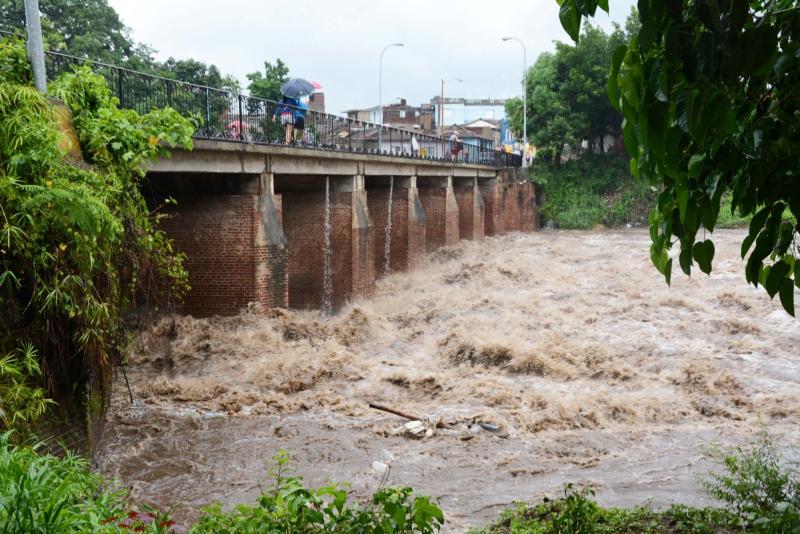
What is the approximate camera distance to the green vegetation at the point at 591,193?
1914 inches

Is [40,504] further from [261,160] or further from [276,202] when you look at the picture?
[276,202]

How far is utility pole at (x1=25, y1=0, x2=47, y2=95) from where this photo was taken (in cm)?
925

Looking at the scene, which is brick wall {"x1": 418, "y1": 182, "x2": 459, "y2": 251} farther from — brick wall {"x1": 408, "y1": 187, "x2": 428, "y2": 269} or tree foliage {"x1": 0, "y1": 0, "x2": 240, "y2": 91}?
tree foliage {"x1": 0, "y1": 0, "x2": 240, "y2": 91}

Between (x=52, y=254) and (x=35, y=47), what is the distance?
10.2 feet

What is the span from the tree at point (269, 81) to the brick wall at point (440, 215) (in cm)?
1515

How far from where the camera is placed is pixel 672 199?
372cm

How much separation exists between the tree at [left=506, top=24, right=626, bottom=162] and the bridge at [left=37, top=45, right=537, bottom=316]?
1744 centimetres

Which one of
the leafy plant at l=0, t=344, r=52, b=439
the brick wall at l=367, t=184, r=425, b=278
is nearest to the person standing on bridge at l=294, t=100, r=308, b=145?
the brick wall at l=367, t=184, r=425, b=278

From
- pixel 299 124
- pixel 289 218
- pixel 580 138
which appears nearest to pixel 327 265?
pixel 289 218

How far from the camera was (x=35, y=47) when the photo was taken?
930 centimetres

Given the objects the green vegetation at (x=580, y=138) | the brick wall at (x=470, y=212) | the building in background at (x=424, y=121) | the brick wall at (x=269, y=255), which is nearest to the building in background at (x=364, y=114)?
the building in background at (x=424, y=121)

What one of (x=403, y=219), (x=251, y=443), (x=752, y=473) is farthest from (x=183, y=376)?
(x=403, y=219)

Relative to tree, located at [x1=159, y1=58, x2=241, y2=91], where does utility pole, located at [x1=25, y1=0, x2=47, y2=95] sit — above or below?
below

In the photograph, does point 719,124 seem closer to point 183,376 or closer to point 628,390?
point 628,390
